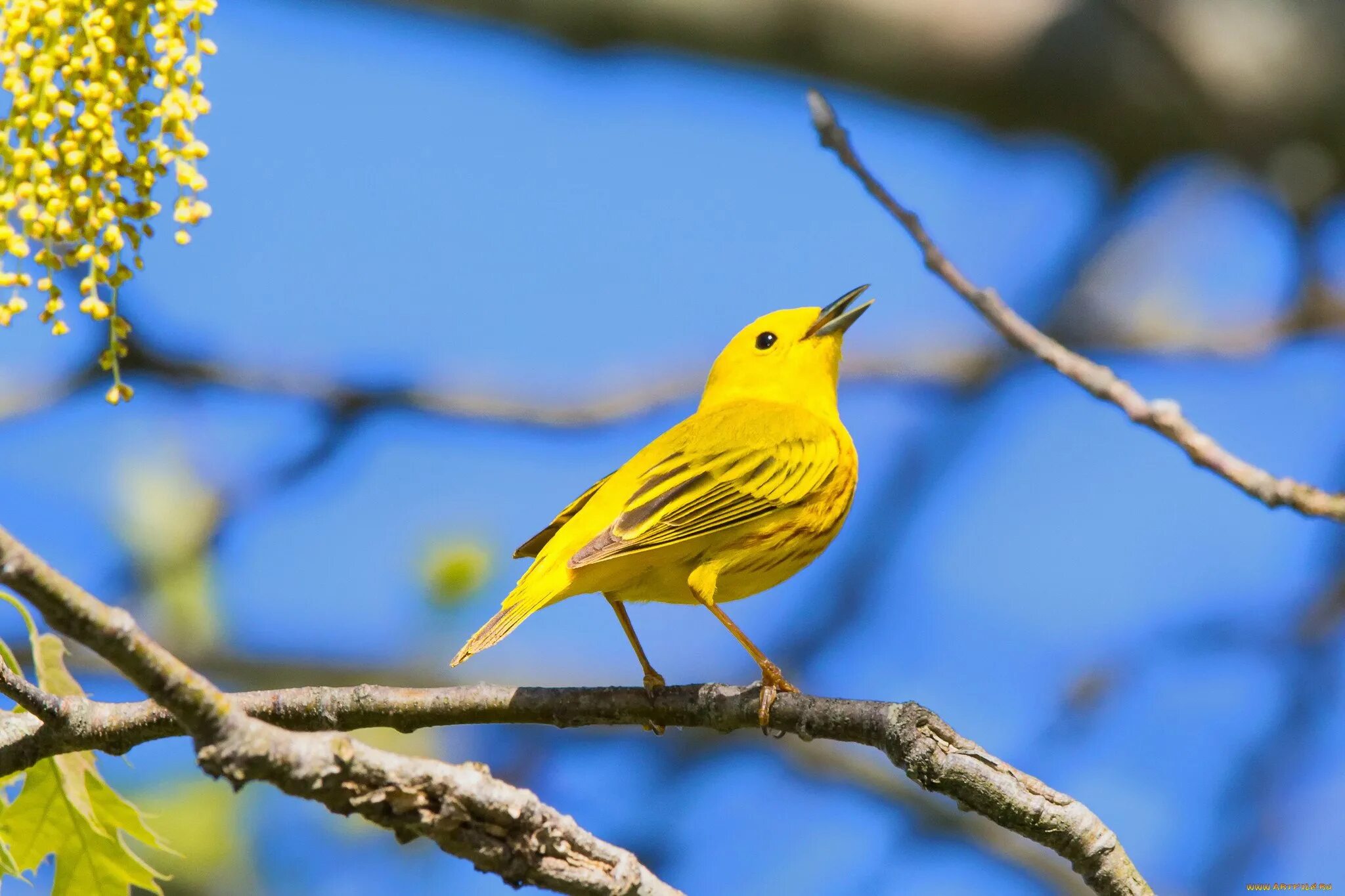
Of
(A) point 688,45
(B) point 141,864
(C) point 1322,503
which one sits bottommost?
(B) point 141,864

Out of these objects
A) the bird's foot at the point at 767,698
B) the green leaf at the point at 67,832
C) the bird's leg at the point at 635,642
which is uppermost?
the bird's leg at the point at 635,642

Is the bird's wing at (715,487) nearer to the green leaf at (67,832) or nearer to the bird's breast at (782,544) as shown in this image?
the bird's breast at (782,544)

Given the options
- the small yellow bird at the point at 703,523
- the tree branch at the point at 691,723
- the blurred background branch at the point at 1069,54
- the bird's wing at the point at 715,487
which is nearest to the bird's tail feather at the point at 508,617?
the small yellow bird at the point at 703,523

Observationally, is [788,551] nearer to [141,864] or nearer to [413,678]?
[141,864]

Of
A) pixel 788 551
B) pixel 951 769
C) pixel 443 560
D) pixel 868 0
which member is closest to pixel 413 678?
pixel 443 560

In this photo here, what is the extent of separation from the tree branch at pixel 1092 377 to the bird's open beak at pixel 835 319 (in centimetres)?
236

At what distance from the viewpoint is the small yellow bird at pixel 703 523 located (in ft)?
12.1

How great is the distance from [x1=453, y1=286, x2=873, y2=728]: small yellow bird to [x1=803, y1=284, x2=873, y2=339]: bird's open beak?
→ 564 mm

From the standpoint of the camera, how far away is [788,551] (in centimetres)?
407

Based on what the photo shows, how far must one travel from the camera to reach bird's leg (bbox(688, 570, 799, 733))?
2.76 meters

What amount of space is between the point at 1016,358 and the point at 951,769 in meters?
4.75

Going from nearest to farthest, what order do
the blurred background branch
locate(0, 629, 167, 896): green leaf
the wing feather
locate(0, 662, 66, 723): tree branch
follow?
locate(0, 662, 66, 723): tree branch < locate(0, 629, 167, 896): green leaf < the wing feather < the blurred background branch

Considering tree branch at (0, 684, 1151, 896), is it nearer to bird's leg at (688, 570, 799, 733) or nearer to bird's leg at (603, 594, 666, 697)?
bird's leg at (688, 570, 799, 733)

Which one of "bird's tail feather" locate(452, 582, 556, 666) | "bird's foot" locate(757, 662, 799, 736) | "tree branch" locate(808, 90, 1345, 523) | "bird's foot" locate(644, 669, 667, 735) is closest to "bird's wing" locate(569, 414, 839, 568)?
"bird's tail feather" locate(452, 582, 556, 666)
